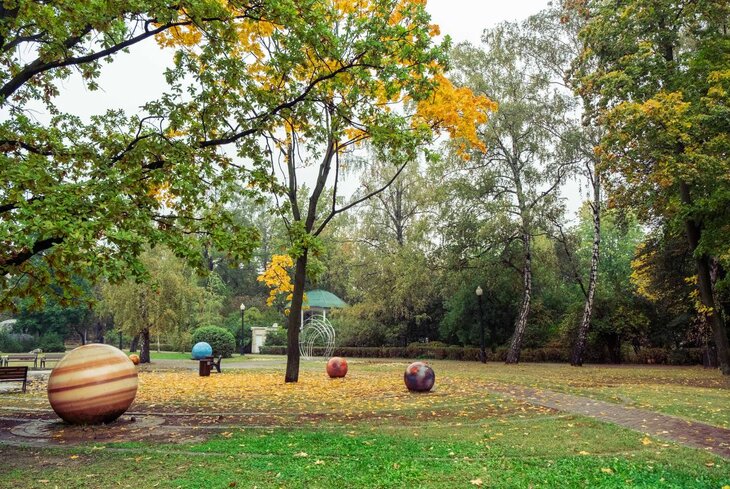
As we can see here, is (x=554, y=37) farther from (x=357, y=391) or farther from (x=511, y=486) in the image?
(x=511, y=486)

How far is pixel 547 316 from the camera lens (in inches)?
1280

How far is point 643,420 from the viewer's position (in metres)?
9.70

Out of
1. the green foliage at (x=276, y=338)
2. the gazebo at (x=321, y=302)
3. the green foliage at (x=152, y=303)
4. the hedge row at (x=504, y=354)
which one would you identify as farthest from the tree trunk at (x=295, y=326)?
the gazebo at (x=321, y=302)

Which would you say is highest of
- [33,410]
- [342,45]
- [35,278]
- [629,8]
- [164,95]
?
[629,8]

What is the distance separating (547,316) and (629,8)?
728 inches

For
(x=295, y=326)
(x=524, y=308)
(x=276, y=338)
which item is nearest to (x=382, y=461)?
(x=295, y=326)

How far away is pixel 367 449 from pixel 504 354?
27.1 m

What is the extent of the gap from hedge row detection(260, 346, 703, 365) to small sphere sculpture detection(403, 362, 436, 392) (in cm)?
1917

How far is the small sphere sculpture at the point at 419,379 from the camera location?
14.2 meters

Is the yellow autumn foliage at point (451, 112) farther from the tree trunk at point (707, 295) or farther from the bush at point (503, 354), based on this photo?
the bush at point (503, 354)

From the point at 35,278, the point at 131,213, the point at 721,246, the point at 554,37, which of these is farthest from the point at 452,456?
the point at 554,37

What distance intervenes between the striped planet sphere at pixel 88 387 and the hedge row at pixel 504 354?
2665 centimetres

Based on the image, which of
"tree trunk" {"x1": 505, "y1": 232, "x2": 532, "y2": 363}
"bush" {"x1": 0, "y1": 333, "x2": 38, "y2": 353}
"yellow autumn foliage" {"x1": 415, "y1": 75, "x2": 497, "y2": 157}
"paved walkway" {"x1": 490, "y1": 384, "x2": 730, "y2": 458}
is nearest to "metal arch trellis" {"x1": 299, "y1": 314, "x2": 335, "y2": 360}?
"tree trunk" {"x1": 505, "y1": 232, "x2": 532, "y2": 363}

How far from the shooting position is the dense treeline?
884 centimetres
